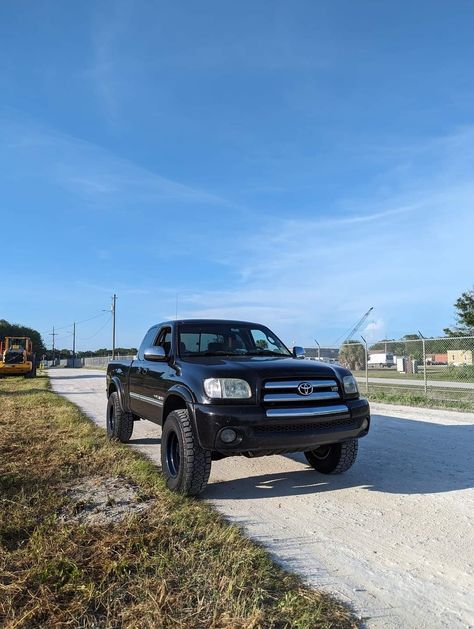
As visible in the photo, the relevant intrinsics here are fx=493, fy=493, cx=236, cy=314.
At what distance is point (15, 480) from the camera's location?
5.07 metres

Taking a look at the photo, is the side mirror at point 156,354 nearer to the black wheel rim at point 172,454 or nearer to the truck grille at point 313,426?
the black wheel rim at point 172,454

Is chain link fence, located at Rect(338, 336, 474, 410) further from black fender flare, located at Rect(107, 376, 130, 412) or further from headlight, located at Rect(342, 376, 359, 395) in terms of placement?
black fender flare, located at Rect(107, 376, 130, 412)

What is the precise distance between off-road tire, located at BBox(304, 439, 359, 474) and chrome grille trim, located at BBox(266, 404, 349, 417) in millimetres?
499

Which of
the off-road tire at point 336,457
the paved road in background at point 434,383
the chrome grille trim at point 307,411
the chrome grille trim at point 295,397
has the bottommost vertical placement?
the off-road tire at point 336,457

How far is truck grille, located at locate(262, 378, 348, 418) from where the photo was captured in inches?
177

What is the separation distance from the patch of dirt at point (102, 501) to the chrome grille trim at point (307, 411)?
1.38 meters

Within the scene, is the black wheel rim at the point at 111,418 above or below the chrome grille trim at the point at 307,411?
below

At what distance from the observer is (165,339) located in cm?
641

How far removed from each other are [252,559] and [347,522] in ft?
4.01

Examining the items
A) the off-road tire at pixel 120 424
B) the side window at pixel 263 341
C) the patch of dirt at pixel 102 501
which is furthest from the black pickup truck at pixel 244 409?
the off-road tire at pixel 120 424

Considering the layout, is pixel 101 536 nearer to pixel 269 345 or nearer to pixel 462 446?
pixel 269 345

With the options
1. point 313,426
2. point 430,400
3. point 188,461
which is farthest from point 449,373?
point 188,461

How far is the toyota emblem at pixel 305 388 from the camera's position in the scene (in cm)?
462

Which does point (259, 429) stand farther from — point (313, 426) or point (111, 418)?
point (111, 418)
